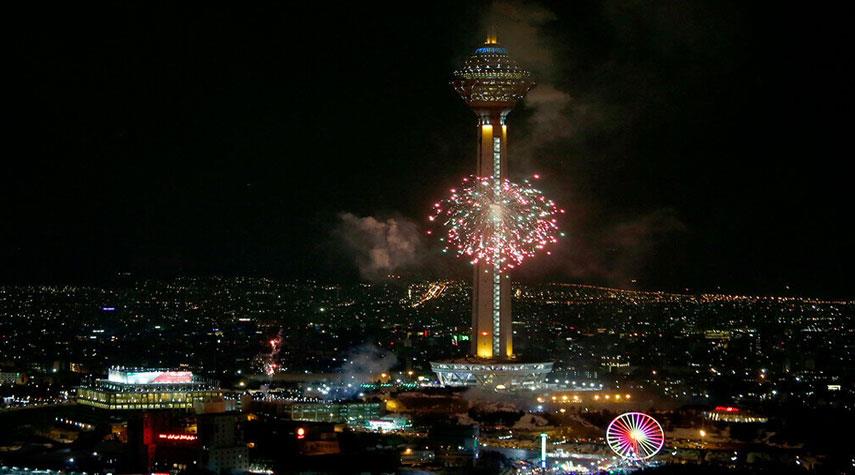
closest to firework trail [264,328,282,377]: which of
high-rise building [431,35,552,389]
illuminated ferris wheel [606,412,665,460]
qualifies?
high-rise building [431,35,552,389]

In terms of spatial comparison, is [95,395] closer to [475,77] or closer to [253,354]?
[475,77]

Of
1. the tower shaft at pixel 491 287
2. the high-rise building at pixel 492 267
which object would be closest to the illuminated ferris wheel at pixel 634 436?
the high-rise building at pixel 492 267

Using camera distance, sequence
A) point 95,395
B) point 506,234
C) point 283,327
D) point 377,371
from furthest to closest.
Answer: point 283,327 → point 377,371 → point 95,395 → point 506,234

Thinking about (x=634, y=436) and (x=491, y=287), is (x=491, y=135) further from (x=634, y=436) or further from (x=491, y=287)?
(x=634, y=436)

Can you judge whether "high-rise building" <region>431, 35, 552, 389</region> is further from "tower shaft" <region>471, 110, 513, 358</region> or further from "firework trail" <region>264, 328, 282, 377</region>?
"firework trail" <region>264, 328, 282, 377</region>

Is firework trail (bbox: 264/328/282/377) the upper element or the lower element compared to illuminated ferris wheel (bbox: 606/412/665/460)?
upper

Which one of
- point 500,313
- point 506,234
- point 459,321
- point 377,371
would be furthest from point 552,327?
point 506,234

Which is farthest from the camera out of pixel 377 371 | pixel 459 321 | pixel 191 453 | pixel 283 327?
pixel 283 327
